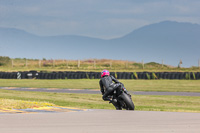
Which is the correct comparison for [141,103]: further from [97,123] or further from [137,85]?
[137,85]

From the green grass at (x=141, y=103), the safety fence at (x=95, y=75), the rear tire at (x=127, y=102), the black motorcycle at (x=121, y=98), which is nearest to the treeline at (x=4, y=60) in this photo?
the safety fence at (x=95, y=75)

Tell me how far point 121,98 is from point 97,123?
12.8 ft

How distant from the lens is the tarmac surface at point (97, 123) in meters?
8.26

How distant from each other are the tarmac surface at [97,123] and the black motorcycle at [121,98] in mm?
1890

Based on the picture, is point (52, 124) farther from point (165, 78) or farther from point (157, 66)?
point (157, 66)

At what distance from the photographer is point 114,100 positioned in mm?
13195

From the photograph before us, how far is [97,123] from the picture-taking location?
932cm

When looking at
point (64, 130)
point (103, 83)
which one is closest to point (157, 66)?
point (103, 83)

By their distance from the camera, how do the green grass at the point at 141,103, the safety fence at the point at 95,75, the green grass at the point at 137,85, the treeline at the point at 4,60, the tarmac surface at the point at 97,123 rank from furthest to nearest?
the treeline at the point at 4,60 → the safety fence at the point at 95,75 → the green grass at the point at 137,85 → the green grass at the point at 141,103 → the tarmac surface at the point at 97,123

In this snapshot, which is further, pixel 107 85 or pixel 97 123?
pixel 107 85

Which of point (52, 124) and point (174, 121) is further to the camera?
point (174, 121)

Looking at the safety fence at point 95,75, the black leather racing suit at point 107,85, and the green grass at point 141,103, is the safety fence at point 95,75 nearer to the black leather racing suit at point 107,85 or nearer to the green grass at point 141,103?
the green grass at point 141,103

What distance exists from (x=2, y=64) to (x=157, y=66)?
34.0 meters

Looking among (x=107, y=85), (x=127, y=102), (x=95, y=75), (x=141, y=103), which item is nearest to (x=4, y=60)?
(x=95, y=75)
